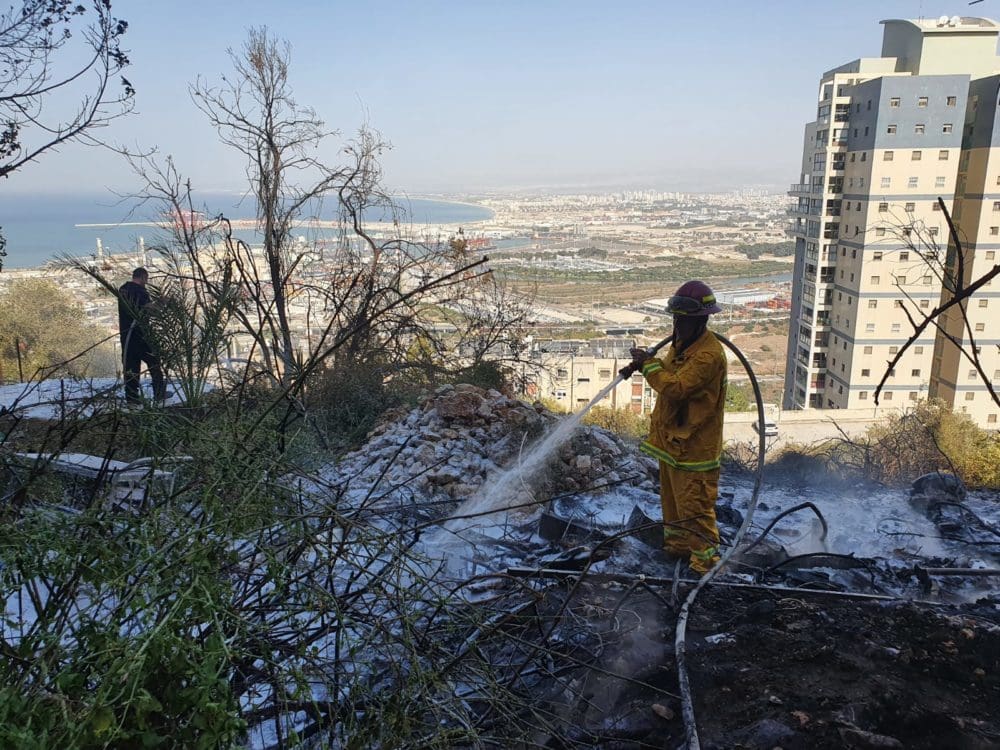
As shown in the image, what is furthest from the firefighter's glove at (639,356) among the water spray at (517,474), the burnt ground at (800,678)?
the burnt ground at (800,678)

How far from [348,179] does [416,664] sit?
10.8 meters

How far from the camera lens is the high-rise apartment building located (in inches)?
1021

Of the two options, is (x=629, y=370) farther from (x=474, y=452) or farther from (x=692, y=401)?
(x=474, y=452)

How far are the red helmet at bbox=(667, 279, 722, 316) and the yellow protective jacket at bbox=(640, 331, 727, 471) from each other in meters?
0.18

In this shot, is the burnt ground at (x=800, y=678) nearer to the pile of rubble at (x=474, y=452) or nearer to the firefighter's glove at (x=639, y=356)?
the firefighter's glove at (x=639, y=356)

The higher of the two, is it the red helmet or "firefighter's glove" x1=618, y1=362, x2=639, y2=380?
the red helmet

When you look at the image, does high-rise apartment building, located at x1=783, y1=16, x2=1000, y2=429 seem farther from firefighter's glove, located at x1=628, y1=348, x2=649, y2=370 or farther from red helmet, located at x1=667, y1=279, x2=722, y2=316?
firefighter's glove, located at x1=628, y1=348, x2=649, y2=370

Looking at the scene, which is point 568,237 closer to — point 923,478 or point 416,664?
point 923,478

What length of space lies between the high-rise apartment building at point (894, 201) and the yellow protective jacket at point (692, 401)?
24.5 metres

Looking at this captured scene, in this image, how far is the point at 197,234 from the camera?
33.7 ft

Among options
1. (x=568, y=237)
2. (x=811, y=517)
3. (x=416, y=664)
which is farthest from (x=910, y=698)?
(x=568, y=237)

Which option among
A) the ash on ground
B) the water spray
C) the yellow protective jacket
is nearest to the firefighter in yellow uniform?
the yellow protective jacket

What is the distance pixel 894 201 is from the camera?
87.1 ft

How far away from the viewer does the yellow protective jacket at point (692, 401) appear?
416cm
